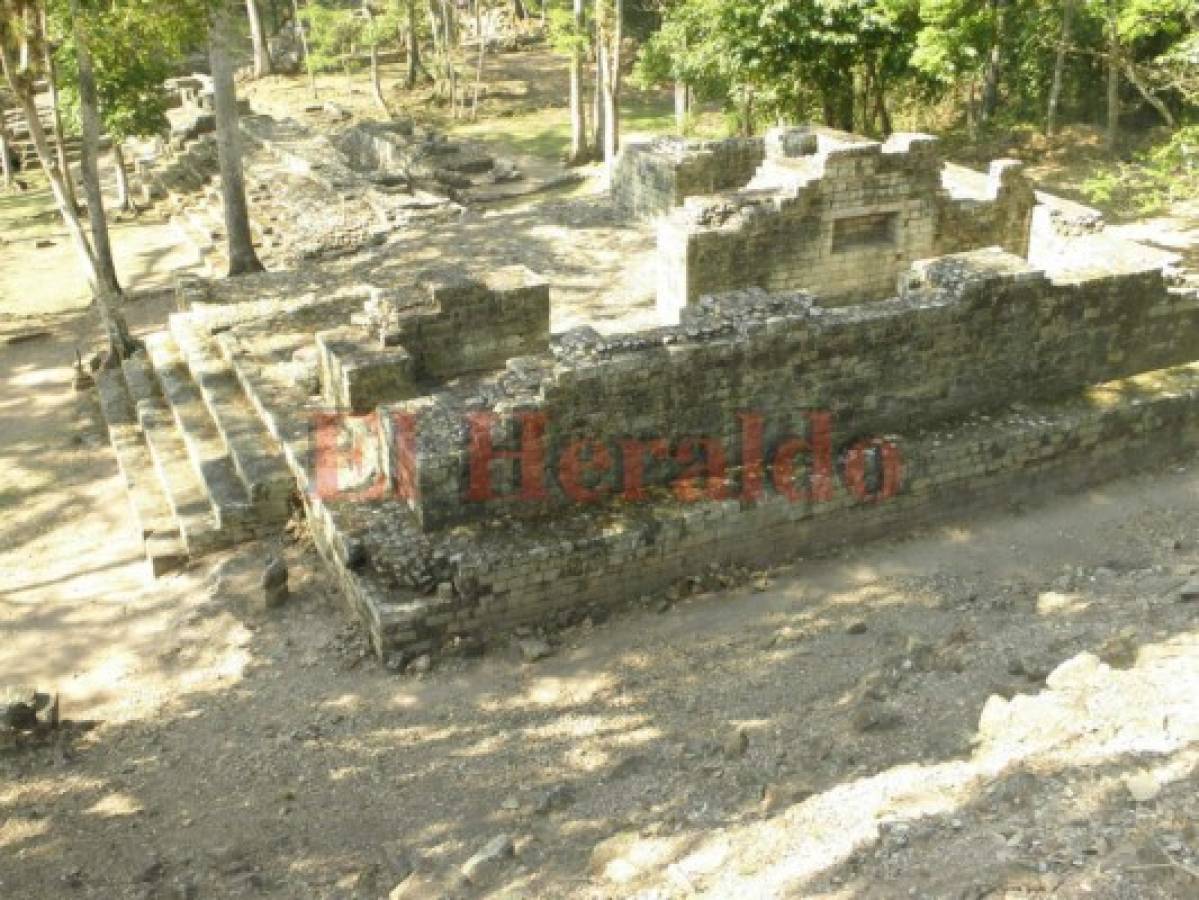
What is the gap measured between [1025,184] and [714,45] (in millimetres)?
6914

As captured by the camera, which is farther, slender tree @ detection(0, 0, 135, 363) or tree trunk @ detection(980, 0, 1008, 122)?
tree trunk @ detection(980, 0, 1008, 122)

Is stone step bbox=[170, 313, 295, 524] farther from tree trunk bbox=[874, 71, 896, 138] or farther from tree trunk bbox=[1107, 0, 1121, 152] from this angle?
tree trunk bbox=[1107, 0, 1121, 152]

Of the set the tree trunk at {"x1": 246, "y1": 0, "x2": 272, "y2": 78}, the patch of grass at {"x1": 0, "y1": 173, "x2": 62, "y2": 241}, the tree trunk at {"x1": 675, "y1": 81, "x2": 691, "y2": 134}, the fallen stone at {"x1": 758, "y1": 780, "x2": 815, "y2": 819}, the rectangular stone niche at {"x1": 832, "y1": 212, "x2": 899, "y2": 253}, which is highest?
the tree trunk at {"x1": 246, "y1": 0, "x2": 272, "y2": 78}

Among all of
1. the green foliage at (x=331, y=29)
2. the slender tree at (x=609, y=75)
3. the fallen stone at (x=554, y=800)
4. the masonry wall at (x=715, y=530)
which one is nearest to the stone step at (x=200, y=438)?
the masonry wall at (x=715, y=530)

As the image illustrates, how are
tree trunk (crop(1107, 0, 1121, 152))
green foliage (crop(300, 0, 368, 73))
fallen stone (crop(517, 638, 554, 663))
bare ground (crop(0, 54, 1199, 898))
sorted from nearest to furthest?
bare ground (crop(0, 54, 1199, 898)) → fallen stone (crop(517, 638, 554, 663)) → tree trunk (crop(1107, 0, 1121, 152)) → green foliage (crop(300, 0, 368, 73))

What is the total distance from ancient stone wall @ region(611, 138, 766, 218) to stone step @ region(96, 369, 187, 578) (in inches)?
318

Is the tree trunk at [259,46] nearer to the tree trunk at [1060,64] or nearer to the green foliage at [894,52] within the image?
the green foliage at [894,52]

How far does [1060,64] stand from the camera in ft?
68.6

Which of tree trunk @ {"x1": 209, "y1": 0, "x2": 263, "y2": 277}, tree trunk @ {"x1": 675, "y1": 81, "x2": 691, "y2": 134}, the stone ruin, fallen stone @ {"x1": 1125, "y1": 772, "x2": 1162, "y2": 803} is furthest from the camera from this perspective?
tree trunk @ {"x1": 675, "y1": 81, "x2": 691, "y2": 134}


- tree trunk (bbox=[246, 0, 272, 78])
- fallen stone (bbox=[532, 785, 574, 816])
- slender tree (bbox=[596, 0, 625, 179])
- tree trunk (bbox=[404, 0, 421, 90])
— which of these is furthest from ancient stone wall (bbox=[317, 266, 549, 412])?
tree trunk (bbox=[246, 0, 272, 78])

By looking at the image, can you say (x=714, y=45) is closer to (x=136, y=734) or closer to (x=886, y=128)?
(x=886, y=128)

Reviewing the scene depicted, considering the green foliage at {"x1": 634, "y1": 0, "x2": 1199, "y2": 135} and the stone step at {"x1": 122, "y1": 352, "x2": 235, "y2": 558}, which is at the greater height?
the green foliage at {"x1": 634, "y1": 0, "x2": 1199, "y2": 135}

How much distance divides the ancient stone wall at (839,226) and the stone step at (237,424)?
5.07 meters

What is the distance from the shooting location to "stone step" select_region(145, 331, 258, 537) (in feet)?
35.0
